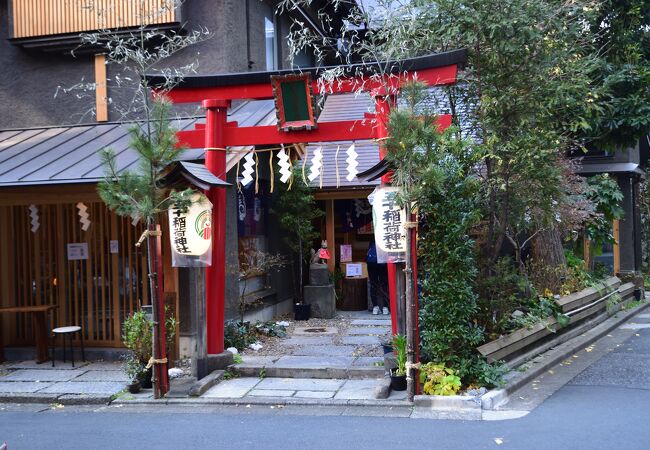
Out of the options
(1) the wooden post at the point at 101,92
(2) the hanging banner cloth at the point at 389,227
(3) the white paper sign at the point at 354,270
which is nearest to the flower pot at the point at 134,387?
(2) the hanging banner cloth at the point at 389,227

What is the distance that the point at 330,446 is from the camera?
22.8ft

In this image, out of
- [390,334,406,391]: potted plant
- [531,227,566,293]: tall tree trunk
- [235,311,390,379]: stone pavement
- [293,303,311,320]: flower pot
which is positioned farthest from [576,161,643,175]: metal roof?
[390,334,406,391]: potted plant

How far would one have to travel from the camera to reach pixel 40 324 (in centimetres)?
1152

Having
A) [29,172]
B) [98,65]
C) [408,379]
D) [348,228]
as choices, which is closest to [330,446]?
[408,379]

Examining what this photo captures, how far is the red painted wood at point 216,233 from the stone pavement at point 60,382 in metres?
1.58

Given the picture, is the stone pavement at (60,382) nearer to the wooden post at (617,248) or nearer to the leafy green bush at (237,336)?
the leafy green bush at (237,336)

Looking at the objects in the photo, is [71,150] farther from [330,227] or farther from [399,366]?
[330,227]

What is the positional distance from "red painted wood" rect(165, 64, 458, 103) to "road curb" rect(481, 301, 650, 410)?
166 inches

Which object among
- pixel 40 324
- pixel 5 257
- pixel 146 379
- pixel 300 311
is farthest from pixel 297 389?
pixel 5 257

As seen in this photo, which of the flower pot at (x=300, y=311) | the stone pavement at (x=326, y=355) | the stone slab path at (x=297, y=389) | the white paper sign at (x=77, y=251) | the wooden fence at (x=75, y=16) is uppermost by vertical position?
the wooden fence at (x=75, y=16)

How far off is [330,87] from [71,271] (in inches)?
240

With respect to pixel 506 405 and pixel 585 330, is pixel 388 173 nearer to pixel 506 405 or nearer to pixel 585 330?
pixel 506 405

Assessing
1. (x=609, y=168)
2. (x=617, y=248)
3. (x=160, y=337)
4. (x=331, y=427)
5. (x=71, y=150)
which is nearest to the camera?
(x=331, y=427)

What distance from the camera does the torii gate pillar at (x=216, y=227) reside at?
9984mm
